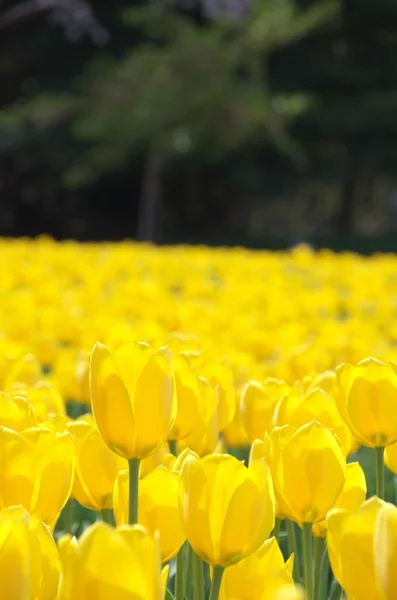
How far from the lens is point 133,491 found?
89 cm

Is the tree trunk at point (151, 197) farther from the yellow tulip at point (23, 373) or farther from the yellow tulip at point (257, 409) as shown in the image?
the yellow tulip at point (257, 409)

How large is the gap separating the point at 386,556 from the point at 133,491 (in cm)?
30

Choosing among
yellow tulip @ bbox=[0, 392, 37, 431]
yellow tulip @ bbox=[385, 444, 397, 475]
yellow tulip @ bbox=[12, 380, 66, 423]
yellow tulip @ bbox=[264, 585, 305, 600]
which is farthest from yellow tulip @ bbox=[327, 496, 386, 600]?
yellow tulip @ bbox=[12, 380, 66, 423]

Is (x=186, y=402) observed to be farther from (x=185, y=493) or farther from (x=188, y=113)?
(x=188, y=113)

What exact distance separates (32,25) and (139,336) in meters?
24.8

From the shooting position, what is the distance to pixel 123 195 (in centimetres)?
2681

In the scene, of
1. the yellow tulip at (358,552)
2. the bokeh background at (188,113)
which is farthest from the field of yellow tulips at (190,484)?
the bokeh background at (188,113)

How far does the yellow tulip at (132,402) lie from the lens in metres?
0.93

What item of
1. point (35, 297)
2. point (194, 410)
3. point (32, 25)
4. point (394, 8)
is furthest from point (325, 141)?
point (194, 410)

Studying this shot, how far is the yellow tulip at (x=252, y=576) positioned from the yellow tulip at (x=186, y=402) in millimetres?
336

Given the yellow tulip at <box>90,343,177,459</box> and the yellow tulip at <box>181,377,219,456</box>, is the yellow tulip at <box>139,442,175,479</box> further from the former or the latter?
the yellow tulip at <box>90,343,177,459</box>

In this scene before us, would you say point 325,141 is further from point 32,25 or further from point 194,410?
point 194,410

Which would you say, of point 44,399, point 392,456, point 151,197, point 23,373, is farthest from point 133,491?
point 151,197

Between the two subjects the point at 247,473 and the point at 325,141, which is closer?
the point at 247,473
